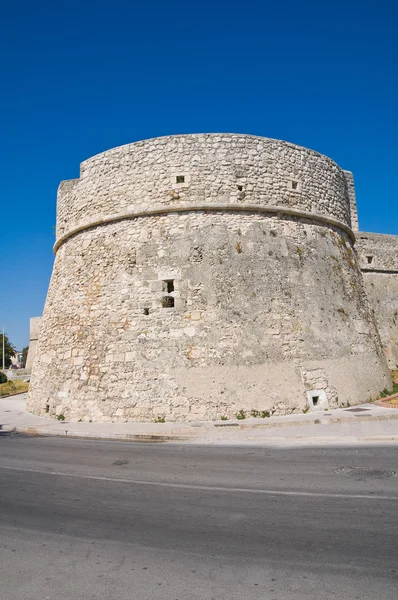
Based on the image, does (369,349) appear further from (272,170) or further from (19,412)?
(19,412)

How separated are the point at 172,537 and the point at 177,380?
7452mm

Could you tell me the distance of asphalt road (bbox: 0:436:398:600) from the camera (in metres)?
3.33

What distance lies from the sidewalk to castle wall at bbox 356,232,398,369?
9977 millimetres

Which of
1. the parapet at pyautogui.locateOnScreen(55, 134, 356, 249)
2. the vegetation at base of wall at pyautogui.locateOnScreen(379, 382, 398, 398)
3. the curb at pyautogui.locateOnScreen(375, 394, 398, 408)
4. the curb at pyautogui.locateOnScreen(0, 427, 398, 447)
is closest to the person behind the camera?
the curb at pyautogui.locateOnScreen(0, 427, 398, 447)

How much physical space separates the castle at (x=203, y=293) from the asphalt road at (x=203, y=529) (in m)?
4.26

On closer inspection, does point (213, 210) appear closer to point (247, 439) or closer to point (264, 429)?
point (264, 429)

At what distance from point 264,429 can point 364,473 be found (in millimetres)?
4070

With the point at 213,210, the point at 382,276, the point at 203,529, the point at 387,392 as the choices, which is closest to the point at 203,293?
the point at 213,210

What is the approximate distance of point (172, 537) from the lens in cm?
420

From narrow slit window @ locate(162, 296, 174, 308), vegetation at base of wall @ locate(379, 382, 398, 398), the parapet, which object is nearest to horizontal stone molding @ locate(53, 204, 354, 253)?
the parapet

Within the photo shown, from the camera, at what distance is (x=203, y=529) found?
439 centimetres

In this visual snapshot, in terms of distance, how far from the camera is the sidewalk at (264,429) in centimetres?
895

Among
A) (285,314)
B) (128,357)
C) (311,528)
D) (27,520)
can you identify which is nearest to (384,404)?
(285,314)

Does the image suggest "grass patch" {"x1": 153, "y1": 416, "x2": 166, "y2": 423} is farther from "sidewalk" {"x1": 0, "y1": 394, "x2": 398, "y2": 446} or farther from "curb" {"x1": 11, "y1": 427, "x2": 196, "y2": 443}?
"curb" {"x1": 11, "y1": 427, "x2": 196, "y2": 443}
